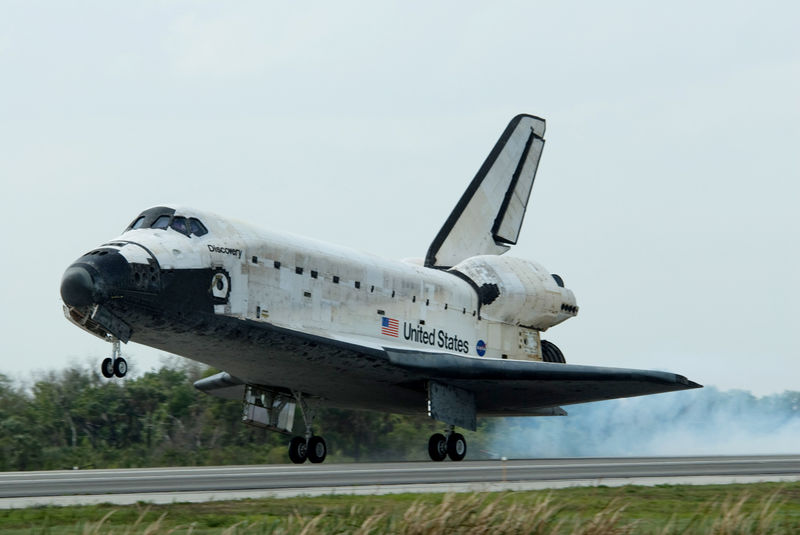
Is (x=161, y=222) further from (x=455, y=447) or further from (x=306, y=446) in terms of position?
(x=455, y=447)

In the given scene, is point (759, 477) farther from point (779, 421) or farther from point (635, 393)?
point (779, 421)

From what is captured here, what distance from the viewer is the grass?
7.10 meters

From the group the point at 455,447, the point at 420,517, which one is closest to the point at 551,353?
the point at 455,447

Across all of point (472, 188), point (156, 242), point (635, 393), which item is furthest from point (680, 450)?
point (156, 242)

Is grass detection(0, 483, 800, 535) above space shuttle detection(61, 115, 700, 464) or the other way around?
the other way around

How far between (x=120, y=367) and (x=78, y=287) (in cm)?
121

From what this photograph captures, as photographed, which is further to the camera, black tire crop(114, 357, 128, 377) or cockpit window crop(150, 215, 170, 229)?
cockpit window crop(150, 215, 170, 229)

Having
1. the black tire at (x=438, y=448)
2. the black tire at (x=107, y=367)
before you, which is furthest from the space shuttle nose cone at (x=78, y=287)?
the black tire at (x=438, y=448)

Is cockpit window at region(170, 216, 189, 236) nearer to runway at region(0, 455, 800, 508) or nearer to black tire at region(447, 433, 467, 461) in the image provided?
runway at region(0, 455, 800, 508)

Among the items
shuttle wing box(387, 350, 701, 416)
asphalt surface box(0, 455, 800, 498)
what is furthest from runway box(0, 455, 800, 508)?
shuttle wing box(387, 350, 701, 416)

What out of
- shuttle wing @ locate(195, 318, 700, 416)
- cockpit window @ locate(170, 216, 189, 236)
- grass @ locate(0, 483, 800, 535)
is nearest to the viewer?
grass @ locate(0, 483, 800, 535)

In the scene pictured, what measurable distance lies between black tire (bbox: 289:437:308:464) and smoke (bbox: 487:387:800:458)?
808 cm

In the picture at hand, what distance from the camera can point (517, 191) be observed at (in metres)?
24.6

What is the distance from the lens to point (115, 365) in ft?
45.1
